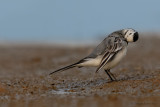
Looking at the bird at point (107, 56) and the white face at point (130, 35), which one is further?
the white face at point (130, 35)

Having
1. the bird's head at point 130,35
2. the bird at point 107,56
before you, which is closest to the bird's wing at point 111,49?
the bird at point 107,56

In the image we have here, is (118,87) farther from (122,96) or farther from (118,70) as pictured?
(118,70)

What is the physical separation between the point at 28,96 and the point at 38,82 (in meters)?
1.92

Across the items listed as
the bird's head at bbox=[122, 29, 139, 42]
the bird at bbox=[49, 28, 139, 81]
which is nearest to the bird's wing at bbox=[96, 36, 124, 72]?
the bird at bbox=[49, 28, 139, 81]

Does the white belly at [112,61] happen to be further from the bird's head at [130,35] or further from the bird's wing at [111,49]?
the bird's head at [130,35]

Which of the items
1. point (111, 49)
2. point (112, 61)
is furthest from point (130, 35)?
point (112, 61)

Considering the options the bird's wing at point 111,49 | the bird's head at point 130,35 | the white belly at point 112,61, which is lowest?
the white belly at point 112,61

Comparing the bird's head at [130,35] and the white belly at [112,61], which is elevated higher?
the bird's head at [130,35]

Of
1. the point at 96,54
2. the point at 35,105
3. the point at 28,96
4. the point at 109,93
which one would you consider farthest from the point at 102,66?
the point at 35,105

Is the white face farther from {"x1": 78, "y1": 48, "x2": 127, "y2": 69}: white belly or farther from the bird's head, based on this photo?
{"x1": 78, "y1": 48, "x2": 127, "y2": 69}: white belly

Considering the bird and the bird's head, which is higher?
the bird's head

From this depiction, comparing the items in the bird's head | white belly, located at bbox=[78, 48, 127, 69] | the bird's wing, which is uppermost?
the bird's head

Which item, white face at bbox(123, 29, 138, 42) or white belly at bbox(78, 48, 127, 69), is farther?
white face at bbox(123, 29, 138, 42)

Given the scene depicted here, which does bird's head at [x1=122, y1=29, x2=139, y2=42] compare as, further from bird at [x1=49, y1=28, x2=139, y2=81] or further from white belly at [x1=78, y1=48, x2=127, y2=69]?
white belly at [x1=78, y1=48, x2=127, y2=69]
